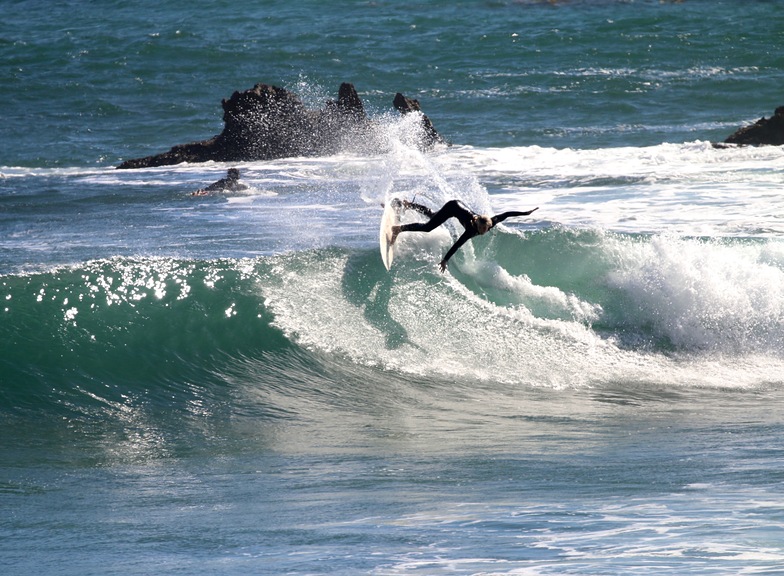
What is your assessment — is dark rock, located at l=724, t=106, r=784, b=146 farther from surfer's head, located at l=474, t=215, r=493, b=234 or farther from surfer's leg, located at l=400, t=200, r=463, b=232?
surfer's head, located at l=474, t=215, r=493, b=234

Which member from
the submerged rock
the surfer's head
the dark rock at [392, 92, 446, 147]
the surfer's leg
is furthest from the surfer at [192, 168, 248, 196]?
the surfer's head

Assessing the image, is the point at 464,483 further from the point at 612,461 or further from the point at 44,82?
the point at 44,82

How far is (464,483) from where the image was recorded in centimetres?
582

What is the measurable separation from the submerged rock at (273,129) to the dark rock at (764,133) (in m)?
6.86

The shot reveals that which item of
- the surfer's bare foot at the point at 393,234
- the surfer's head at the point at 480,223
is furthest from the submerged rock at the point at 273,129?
the surfer's head at the point at 480,223

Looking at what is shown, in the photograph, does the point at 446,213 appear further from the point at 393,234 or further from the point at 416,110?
the point at 416,110

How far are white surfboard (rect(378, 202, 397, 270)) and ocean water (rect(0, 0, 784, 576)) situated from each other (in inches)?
13.5

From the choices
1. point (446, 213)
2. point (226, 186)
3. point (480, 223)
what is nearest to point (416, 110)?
point (226, 186)

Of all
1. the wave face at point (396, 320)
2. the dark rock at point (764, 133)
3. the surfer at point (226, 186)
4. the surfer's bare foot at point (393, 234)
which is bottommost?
the wave face at point (396, 320)

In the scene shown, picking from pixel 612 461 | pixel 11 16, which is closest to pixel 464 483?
pixel 612 461

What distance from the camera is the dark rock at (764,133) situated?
67.8 feet

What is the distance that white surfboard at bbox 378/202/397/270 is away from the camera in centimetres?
1045

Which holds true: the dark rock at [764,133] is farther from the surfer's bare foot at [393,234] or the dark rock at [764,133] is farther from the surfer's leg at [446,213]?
the surfer's leg at [446,213]

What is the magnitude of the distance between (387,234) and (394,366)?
183cm
